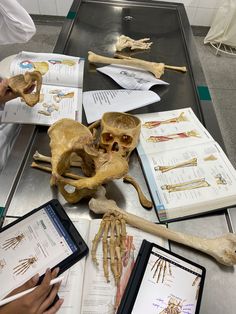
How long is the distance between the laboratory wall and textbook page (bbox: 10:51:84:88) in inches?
75.9

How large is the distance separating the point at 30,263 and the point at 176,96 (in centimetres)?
87

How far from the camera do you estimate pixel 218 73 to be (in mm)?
2623

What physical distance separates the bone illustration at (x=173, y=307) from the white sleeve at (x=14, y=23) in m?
1.22

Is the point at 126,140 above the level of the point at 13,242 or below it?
above

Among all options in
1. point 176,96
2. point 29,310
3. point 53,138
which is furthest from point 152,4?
point 29,310

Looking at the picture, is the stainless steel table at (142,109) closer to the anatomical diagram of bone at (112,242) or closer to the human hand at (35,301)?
the anatomical diagram of bone at (112,242)

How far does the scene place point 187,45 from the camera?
60.1 inches

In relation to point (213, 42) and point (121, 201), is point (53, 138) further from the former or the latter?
point (213, 42)

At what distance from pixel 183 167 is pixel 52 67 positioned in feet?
2.25

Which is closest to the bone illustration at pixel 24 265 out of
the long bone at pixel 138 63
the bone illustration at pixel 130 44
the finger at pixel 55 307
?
the finger at pixel 55 307

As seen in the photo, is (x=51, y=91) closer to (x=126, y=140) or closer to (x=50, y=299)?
(x=126, y=140)

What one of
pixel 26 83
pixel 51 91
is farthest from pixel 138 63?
pixel 26 83

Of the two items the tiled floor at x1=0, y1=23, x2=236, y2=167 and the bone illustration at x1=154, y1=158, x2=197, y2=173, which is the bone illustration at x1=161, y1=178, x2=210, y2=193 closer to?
the bone illustration at x1=154, y1=158, x2=197, y2=173

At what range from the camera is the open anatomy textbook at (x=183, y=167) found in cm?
80
